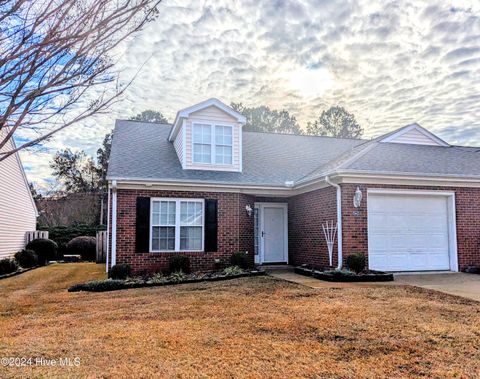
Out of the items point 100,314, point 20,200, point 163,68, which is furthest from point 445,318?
point 20,200

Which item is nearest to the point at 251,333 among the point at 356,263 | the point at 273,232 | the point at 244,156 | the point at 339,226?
the point at 356,263

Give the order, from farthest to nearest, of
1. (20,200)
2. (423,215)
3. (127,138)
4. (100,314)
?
(20,200) → (127,138) → (423,215) → (100,314)

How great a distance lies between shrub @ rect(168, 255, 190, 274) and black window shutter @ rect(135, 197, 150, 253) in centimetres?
86

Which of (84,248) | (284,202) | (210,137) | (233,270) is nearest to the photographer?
(233,270)

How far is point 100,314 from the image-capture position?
250 inches

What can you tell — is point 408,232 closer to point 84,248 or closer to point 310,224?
point 310,224

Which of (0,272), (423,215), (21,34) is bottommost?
(0,272)

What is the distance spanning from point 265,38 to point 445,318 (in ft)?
25.2

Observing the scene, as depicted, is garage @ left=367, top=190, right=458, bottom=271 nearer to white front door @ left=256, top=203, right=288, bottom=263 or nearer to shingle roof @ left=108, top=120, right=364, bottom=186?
shingle roof @ left=108, top=120, right=364, bottom=186

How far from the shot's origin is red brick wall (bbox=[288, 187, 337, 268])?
1106 centimetres

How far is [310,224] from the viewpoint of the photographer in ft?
39.7

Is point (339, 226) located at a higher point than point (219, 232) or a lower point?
higher

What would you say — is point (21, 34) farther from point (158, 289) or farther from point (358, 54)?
point (358, 54)

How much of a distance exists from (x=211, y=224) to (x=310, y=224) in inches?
122
